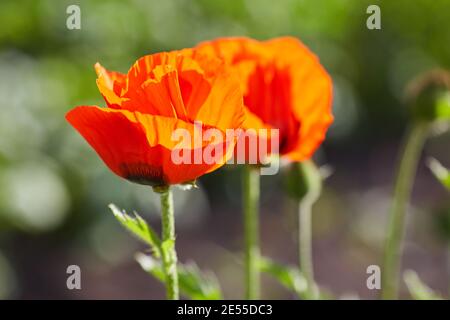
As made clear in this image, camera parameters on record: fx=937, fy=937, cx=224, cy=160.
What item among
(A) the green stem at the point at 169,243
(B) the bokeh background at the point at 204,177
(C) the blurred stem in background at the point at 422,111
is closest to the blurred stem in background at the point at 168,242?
(A) the green stem at the point at 169,243

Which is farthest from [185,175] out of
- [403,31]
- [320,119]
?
[403,31]

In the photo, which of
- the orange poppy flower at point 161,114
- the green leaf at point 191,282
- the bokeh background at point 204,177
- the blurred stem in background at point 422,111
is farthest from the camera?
the bokeh background at point 204,177

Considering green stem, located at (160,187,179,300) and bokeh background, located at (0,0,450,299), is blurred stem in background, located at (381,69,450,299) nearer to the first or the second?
green stem, located at (160,187,179,300)

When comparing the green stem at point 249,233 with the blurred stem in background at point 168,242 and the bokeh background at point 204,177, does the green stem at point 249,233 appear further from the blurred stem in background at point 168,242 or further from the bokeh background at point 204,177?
the bokeh background at point 204,177

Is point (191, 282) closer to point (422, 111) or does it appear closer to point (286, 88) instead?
point (286, 88)

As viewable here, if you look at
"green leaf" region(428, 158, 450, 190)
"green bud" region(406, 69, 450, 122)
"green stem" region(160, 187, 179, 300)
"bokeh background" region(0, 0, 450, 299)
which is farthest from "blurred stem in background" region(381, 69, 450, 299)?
"bokeh background" region(0, 0, 450, 299)

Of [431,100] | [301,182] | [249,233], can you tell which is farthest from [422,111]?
[249,233]
